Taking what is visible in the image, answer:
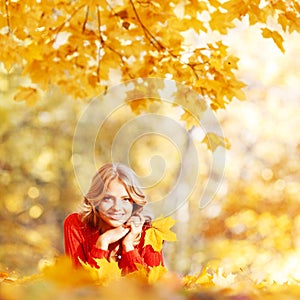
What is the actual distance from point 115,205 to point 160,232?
0.26 meters

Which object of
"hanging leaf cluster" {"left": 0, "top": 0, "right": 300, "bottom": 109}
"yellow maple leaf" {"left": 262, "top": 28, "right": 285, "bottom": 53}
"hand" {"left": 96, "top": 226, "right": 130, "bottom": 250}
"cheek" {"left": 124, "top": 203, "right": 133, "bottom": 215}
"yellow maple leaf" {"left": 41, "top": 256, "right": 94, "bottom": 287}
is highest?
"hanging leaf cluster" {"left": 0, "top": 0, "right": 300, "bottom": 109}

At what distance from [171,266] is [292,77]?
2.16 metres

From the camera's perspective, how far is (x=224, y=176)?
6008 millimetres

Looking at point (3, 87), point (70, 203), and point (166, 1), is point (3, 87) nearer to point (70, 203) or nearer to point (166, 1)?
point (70, 203)

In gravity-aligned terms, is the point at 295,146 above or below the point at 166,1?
above

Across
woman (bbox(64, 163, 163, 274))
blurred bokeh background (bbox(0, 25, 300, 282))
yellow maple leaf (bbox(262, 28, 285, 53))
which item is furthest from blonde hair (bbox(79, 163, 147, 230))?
blurred bokeh background (bbox(0, 25, 300, 282))

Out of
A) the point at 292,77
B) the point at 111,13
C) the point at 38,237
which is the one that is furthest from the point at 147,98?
the point at 38,237

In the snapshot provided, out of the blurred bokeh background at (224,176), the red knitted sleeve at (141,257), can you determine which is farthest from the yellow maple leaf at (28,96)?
the blurred bokeh background at (224,176)

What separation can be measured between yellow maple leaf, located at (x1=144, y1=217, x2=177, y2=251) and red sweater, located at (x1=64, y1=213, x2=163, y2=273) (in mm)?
114

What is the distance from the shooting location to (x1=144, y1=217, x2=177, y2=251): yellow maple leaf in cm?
104

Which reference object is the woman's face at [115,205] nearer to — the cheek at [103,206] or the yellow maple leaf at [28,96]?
the cheek at [103,206]

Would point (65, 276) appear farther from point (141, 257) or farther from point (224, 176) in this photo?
point (224, 176)

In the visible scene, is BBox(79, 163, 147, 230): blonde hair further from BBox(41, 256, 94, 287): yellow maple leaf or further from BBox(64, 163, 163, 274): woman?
BBox(41, 256, 94, 287): yellow maple leaf

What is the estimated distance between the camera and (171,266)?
5.87 metres
